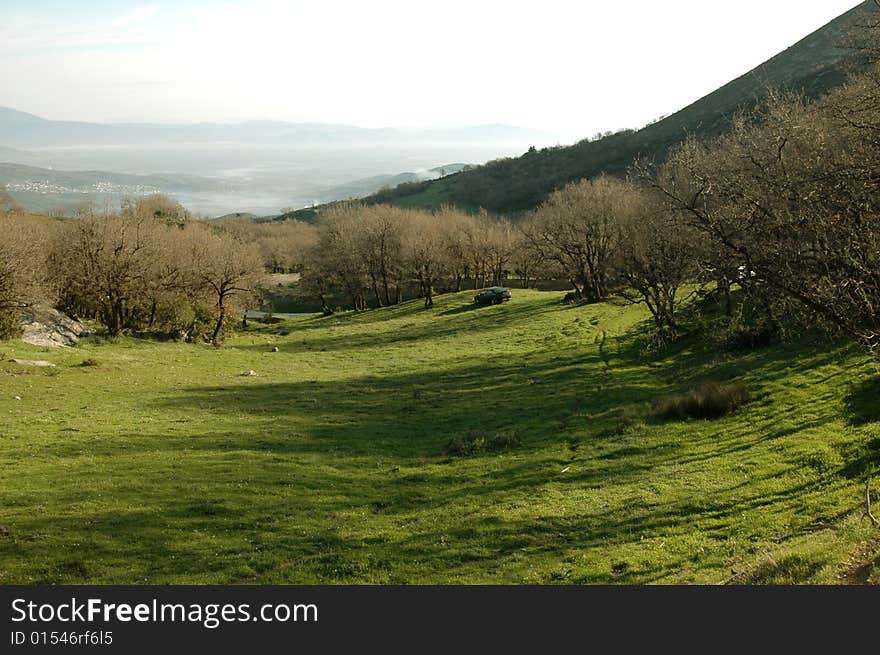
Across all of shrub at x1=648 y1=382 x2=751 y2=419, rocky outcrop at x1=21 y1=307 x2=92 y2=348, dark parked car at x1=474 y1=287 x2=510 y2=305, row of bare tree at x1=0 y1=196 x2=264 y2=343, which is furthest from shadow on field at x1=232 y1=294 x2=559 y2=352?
shrub at x1=648 y1=382 x2=751 y2=419

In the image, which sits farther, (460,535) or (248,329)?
(248,329)

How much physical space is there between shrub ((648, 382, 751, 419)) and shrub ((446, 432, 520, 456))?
19.1ft

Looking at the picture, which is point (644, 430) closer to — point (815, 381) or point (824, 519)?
point (815, 381)

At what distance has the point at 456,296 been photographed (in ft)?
281

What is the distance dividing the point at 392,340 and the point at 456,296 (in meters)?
27.3

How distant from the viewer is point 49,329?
148 ft

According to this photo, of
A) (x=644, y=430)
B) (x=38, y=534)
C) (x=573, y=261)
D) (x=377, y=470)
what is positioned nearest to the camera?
(x=38, y=534)

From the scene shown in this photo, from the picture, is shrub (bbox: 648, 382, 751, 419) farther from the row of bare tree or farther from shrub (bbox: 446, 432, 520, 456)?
the row of bare tree

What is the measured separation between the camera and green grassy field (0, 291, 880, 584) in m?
12.6

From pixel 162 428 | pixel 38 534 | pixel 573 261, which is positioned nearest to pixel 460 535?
pixel 38 534

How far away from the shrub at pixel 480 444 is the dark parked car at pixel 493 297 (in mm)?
51212

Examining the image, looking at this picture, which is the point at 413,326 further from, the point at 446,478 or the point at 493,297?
the point at 446,478

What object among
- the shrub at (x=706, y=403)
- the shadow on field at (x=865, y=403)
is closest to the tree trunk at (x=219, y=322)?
the shrub at (x=706, y=403)
